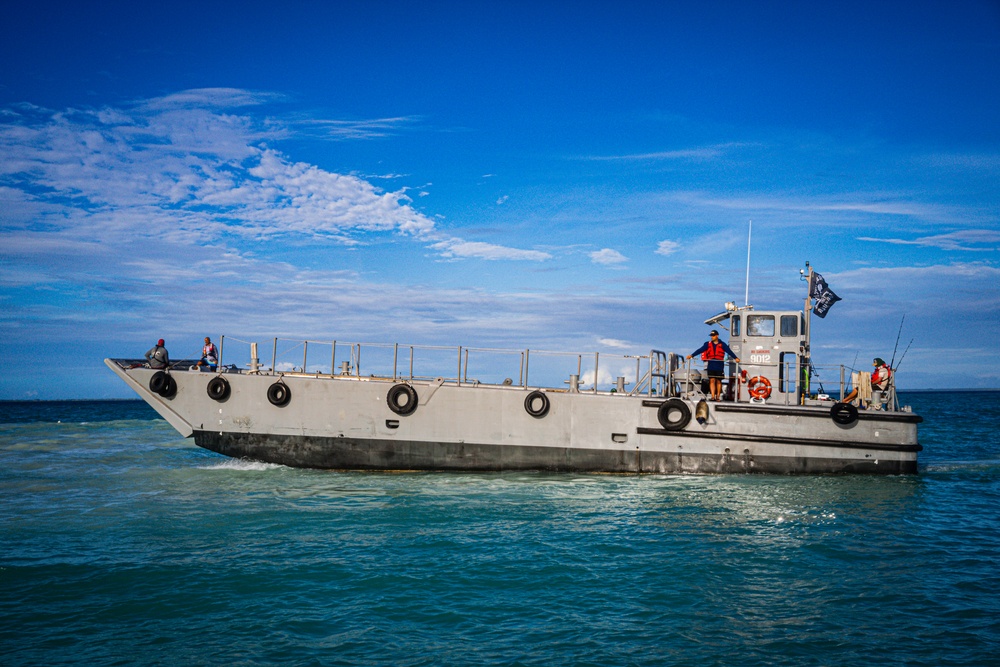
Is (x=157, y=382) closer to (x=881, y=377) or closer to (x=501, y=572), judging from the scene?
(x=501, y=572)

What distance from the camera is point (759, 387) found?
18234 millimetres

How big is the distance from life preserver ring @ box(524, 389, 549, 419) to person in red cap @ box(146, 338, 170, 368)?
33.7 ft

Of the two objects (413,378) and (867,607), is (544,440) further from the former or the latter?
(867,607)

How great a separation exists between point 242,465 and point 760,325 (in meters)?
15.5

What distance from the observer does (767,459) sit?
1750cm

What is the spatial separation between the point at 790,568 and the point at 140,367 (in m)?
17.2

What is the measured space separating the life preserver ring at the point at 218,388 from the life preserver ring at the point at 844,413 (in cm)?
1637

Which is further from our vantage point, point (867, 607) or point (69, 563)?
point (69, 563)

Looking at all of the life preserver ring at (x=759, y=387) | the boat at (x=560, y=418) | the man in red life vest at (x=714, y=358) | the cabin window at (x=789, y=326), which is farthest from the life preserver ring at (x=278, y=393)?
the cabin window at (x=789, y=326)

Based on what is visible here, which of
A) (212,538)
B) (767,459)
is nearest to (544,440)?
(767,459)

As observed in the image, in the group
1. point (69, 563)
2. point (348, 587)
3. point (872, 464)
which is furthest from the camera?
point (872, 464)

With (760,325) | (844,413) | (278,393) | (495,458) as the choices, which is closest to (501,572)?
(495,458)

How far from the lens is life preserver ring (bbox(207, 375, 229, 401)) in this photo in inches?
725

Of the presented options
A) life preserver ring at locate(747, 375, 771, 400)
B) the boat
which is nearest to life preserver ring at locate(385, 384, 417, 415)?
the boat
